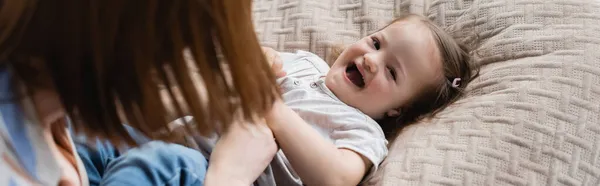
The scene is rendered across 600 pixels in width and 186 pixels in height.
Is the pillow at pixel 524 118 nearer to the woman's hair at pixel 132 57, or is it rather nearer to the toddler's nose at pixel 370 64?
the toddler's nose at pixel 370 64

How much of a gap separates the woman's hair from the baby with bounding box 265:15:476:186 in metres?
0.46

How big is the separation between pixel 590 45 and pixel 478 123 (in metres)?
0.24

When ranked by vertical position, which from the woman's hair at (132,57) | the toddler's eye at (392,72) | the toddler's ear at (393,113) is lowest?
the toddler's ear at (393,113)

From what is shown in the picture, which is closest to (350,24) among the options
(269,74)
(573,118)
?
(573,118)

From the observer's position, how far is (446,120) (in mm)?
1046

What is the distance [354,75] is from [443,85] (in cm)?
15

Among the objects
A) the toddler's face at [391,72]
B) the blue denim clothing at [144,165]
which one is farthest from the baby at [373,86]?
the blue denim clothing at [144,165]

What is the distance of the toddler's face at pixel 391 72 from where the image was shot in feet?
3.66

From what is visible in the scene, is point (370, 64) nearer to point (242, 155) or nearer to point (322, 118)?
point (322, 118)

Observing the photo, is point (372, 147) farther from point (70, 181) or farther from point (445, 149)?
point (70, 181)

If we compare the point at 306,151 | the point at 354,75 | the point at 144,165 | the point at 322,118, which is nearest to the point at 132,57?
the point at 144,165

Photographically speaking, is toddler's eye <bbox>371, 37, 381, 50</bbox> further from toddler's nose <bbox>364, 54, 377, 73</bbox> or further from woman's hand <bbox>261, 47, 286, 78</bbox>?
woman's hand <bbox>261, 47, 286, 78</bbox>

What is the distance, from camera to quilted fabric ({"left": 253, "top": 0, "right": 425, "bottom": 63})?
130 cm

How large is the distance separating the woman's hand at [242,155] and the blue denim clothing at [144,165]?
0.08 ft
